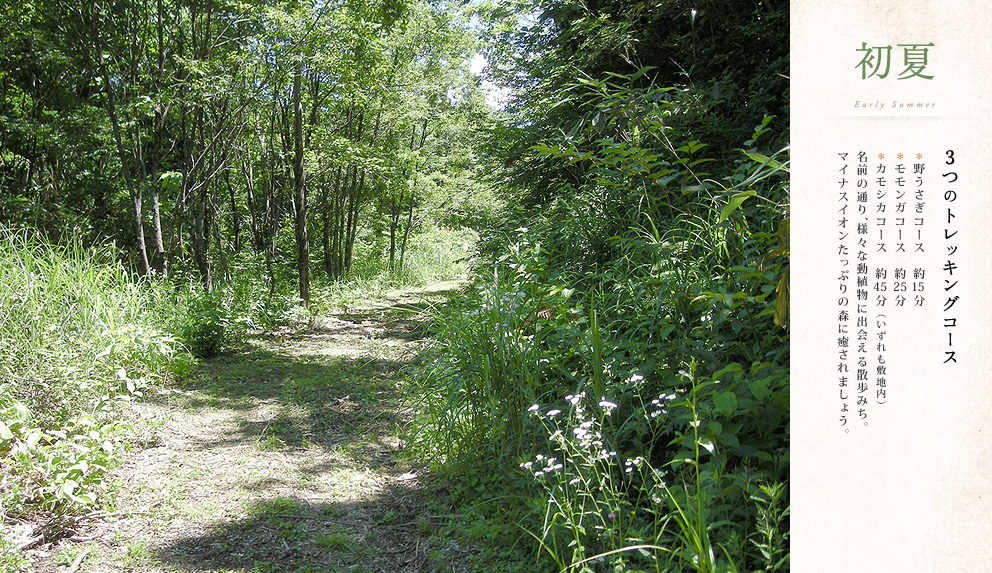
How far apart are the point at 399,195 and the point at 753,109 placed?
10751mm

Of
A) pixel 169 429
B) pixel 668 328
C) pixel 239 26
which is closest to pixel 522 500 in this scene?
pixel 668 328

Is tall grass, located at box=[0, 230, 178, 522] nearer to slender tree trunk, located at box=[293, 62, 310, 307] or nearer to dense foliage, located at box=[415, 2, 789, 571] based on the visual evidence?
dense foliage, located at box=[415, 2, 789, 571]

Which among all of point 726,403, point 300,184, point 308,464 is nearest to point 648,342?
point 726,403

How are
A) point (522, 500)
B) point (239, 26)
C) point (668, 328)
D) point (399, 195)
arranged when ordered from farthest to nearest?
point (399, 195) → point (239, 26) → point (522, 500) → point (668, 328)

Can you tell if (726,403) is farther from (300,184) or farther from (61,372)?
(300,184)
